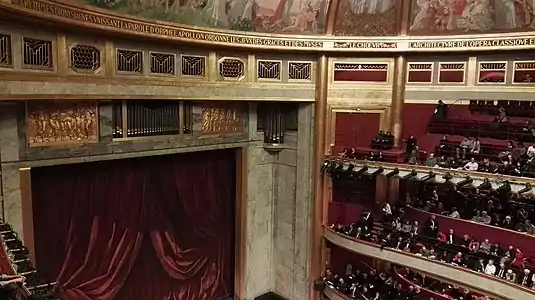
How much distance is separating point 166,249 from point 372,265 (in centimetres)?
540

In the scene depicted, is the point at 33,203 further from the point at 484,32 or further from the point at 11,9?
the point at 484,32

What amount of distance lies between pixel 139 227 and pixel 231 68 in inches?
169

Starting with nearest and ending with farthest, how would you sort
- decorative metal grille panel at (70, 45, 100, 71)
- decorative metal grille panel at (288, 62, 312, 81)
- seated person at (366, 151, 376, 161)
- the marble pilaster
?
decorative metal grille panel at (70, 45, 100, 71), seated person at (366, 151, 376, 161), decorative metal grille panel at (288, 62, 312, 81), the marble pilaster

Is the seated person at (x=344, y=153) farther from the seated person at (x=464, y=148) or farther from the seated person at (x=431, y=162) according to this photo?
the seated person at (x=464, y=148)

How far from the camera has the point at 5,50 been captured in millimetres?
7430

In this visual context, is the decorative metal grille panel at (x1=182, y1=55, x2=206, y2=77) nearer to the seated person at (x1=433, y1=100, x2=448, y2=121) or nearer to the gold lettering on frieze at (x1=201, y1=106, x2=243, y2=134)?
the gold lettering on frieze at (x1=201, y1=106, x2=243, y2=134)

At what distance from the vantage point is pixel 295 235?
43.7ft

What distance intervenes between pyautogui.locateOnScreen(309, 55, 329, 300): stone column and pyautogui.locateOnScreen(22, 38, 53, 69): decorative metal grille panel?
662cm

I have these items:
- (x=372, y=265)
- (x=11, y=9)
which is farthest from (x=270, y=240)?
(x=11, y=9)

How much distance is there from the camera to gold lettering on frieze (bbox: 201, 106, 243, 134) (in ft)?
39.0

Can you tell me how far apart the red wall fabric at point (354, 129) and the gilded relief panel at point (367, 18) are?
2110mm

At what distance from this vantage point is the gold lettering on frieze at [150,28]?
7254 millimetres

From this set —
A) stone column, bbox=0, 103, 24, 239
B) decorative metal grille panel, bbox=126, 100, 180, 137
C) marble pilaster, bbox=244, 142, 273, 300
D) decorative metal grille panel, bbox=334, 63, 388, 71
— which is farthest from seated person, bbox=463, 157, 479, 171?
stone column, bbox=0, 103, 24, 239

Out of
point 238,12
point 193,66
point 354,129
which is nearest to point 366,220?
point 354,129
